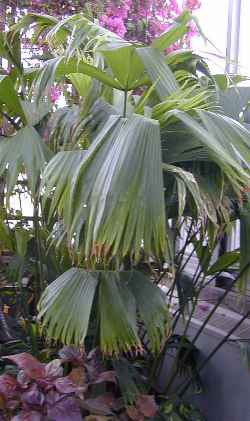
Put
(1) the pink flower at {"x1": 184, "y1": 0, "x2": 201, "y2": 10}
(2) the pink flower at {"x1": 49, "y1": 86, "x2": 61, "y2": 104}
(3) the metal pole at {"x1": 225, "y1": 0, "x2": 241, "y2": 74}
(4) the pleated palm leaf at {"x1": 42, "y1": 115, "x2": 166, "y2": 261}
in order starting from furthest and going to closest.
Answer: (1) the pink flower at {"x1": 184, "y1": 0, "x2": 201, "y2": 10} → (3) the metal pole at {"x1": 225, "y1": 0, "x2": 241, "y2": 74} → (2) the pink flower at {"x1": 49, "y1": 86, "x2": 61, "y2": 104} → (4) the pleated palm leaf at {"x1": 42, "y1": 115, "x2": 166, "y2": 261}

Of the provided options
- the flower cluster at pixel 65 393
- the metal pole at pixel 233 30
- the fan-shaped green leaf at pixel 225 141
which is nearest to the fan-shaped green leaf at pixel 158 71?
the fan-shaped green leaf at pixel 225 141

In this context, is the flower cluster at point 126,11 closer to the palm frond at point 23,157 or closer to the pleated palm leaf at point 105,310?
the palm frond at point 23,157

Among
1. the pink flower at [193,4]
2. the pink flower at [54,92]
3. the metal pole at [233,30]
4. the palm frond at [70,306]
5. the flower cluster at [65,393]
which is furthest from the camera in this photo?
the pink flower at [193,4]

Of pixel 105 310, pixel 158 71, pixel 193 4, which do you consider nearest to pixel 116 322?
pixel 105 310

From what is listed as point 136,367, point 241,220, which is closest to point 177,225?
point 241,220

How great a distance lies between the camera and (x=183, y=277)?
2.33 meters

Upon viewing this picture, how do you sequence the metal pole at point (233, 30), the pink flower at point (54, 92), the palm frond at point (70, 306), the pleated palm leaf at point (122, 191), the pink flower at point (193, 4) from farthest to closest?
the pink flower at point (193, 4) < the metal pole at point (233, 30) < the pink flower at point (54, 92) < the palm frond at point (70, 306) < the pleated palm leaf at point (122, 191)

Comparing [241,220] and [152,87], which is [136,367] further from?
[152,87]

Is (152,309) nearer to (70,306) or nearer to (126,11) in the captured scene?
(70,306)

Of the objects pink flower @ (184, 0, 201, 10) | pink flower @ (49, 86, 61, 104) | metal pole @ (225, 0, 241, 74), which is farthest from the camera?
pink flower @ (184, 0, 201, 10)

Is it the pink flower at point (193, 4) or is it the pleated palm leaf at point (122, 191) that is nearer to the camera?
the pleated palm leaf at point (122, 191)

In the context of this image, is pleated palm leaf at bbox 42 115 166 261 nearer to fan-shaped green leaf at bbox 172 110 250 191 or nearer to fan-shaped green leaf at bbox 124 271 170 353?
fan-shaped green leaf at bbox 172 110 250 191

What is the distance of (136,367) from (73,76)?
120cm

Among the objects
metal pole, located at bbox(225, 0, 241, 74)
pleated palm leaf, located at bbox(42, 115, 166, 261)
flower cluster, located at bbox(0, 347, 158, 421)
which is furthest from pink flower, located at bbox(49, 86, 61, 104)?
metal pole, located at bbox(225, 0, 241, 74)
